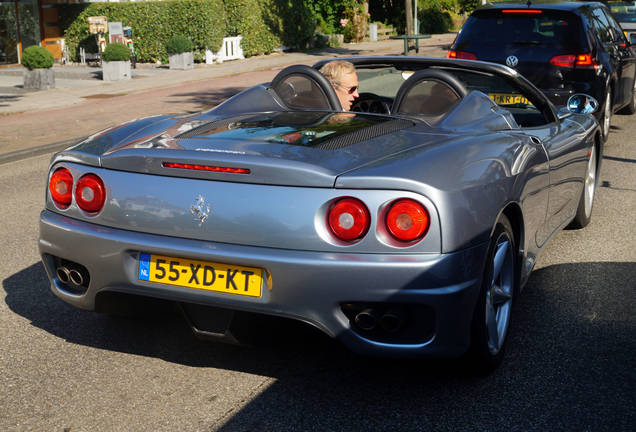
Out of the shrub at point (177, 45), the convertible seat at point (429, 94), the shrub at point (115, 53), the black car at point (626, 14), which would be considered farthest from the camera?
the shrub at point (177, 45)

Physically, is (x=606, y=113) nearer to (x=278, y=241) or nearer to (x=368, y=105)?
(x=368, y=105)

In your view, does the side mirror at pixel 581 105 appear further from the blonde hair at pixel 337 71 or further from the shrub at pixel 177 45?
the shrub at pixel 177 45

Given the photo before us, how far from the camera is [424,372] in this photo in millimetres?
3830

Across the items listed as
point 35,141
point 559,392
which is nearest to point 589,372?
point 559,392

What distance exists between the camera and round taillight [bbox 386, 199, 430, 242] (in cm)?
324

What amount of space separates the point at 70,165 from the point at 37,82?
1725 cm

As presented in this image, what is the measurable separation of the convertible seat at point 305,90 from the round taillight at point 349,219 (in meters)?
1.53

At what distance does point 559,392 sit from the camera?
142 inches

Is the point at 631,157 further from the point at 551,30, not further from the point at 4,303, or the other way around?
the point at 4,303

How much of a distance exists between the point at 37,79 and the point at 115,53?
241 cm

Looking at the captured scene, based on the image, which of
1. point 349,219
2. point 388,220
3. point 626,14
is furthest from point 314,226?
point 626,14

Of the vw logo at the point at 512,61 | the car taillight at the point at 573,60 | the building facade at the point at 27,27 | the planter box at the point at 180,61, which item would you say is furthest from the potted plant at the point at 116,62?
the car taillight at the point at 573,60

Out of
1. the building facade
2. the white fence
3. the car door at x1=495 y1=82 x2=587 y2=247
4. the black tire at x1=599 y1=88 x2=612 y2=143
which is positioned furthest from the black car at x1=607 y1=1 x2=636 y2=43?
the building facade

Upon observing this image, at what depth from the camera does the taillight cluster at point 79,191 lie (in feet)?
12.0
